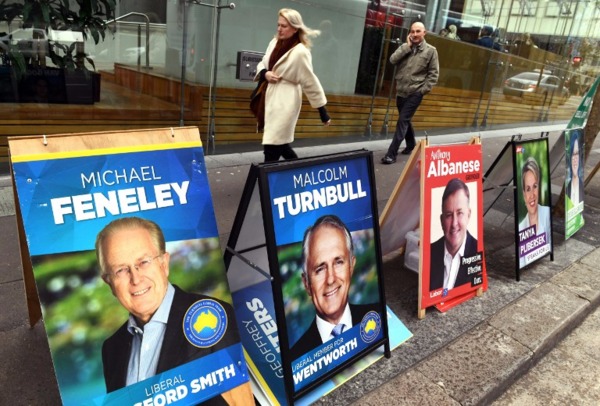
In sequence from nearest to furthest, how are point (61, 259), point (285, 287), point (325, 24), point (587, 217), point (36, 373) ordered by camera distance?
point (61, 259)
point (285, 287)
point (36, 373)
point (587, 217)
point (325, 24)

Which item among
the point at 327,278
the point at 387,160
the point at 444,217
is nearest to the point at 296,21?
the point at 444,217

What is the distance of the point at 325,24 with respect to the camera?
7.40m

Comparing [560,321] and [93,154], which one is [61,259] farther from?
[560,321]

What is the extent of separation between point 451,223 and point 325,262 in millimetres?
1201

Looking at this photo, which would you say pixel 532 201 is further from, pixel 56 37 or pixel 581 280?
pixel 56 37

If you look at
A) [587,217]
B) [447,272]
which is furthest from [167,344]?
[587,217]

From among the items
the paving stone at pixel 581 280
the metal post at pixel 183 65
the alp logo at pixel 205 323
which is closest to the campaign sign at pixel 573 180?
the paving stone at pixel 581 280

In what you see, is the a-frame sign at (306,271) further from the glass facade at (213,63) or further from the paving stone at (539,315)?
the glass facade at (213,63)

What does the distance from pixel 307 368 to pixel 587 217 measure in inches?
194

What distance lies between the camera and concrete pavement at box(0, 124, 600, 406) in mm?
2348

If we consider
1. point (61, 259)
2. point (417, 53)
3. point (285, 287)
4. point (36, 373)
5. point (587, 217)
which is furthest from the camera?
point (417, 53)

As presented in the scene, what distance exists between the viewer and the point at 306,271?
2.21 m

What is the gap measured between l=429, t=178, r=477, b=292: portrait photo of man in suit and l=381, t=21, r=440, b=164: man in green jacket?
3581 millimetres

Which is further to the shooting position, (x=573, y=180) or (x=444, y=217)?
(x=573, y=180)
